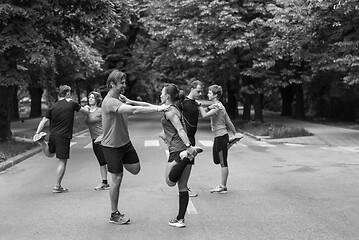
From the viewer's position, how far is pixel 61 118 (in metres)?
8.15

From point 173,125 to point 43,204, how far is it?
2.90 meters

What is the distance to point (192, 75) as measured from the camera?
2967cm

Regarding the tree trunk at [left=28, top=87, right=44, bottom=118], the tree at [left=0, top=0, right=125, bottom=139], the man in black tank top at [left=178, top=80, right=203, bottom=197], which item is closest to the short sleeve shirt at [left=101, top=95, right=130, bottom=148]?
the man in black tank top at [left=178, top=80, right=203, bottom=197]

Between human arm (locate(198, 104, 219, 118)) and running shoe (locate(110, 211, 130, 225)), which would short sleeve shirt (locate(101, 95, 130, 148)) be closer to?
running shoe (locate(110, 211, 130, 225))

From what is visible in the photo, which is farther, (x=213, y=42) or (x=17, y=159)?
(x=213, y=42)

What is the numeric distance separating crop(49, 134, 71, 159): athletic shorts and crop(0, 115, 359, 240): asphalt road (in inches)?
27.3

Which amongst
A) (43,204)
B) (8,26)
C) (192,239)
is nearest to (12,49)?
(8,26)

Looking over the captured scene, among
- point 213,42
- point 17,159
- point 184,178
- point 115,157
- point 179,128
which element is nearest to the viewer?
point 179,128

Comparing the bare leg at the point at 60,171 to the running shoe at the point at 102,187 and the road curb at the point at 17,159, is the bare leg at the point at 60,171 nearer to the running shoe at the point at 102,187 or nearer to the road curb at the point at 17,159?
the running shoe at the point at 102,187

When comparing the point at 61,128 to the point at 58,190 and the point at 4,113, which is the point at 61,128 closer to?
the point at 58,190

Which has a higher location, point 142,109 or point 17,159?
point 142,109

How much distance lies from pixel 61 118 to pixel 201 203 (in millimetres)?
2912

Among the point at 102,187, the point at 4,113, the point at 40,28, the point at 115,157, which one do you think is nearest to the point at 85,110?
the point at 102,187

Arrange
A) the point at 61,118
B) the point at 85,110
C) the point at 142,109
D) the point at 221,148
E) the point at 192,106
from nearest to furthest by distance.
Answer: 1. the point at 142,109
2. the point at 192,106
3. the point at 221,148
4. the point at 61,118
5. the point at 85,110
